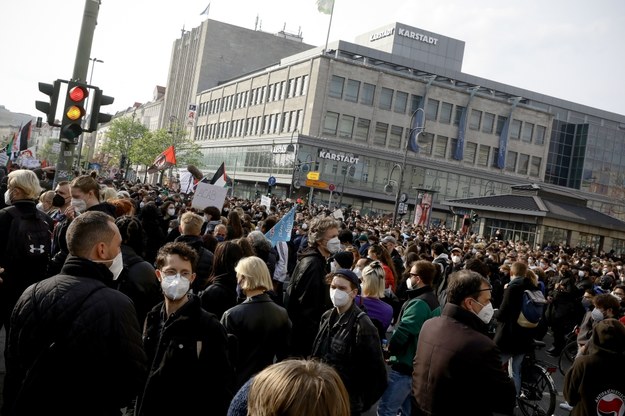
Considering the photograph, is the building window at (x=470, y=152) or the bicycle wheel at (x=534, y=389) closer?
the bicycle wheel at (x=534, y=389)

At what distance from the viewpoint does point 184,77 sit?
317ft

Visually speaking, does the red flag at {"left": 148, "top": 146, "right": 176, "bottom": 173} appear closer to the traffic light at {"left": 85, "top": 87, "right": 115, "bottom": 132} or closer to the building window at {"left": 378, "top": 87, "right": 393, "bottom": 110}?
the traffic light at {"left": 85, "top": 87, "right": 115, "bottom": 132}

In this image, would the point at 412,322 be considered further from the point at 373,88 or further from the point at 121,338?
the point at 373,88

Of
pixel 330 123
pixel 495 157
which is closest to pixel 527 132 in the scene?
pixel 495 157

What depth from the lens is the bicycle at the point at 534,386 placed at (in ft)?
25.7

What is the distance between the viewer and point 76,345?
3088mm

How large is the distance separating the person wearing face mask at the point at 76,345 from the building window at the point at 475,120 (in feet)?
213

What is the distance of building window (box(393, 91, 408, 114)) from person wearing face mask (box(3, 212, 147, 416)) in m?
59.6

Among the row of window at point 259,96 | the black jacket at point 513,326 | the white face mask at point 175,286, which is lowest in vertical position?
the black jacket at point 513,326

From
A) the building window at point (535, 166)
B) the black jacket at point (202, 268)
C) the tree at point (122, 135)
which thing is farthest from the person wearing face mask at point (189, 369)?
the tree at point (122, 135)

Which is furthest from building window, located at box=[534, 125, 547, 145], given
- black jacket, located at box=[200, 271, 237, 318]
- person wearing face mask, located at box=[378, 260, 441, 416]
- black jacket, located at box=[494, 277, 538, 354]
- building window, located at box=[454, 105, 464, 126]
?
black jacket, located at box=[200, 271, 237, 318]

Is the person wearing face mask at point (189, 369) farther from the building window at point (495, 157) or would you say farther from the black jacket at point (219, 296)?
the building window at point (495, 157)

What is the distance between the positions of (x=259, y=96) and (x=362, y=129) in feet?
47.0

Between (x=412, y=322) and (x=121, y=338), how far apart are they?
3.16m
